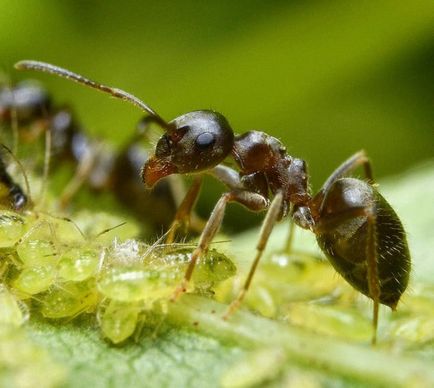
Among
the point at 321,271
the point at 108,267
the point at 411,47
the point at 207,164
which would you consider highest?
the point at 411,47

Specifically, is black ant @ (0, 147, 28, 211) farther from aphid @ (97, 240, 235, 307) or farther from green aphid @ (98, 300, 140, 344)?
green aphid @ (98, 300, 140, 344)

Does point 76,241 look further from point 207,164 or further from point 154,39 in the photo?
point 154,39

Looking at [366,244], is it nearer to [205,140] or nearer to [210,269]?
[210,269]

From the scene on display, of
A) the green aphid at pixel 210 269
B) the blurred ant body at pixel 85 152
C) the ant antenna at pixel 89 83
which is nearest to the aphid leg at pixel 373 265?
the green aphid at pixel 210 269

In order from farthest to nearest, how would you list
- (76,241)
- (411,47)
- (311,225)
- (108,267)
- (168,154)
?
(411,47) < (311,225) < (168,154) < (76,241) < (108,267)

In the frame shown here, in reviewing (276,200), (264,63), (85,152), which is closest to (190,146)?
(276,200)

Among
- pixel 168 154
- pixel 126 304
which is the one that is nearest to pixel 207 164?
pixel 168 154

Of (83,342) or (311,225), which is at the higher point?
(311,225)
